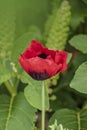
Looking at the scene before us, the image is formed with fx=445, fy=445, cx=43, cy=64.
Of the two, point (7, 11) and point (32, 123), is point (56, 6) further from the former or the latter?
point (32, 123)

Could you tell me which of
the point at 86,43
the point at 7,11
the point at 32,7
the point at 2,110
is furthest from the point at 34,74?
the point at 32,7

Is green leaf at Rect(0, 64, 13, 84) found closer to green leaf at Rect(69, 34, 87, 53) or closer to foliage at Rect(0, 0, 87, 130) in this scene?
foliage at Rect(0, 0, 87, 130)

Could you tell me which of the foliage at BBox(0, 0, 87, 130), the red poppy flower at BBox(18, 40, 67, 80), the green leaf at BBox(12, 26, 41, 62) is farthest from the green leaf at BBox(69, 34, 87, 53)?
the red poppy flower at BBox(18, 40, 67, 80)

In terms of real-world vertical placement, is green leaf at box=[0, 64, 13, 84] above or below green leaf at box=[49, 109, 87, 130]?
above

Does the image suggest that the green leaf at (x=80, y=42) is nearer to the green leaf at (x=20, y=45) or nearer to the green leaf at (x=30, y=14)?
the green leaf at (x=20, y=45)

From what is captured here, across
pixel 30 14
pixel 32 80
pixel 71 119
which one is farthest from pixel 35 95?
pixel 30 14

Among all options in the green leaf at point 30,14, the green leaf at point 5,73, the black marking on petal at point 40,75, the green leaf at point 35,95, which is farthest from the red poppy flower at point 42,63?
the green leaf at point 30,14

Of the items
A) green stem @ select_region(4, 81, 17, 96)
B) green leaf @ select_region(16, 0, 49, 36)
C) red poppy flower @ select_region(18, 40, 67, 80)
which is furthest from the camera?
green leaf @ select_region(16, 0, 49, 36)
